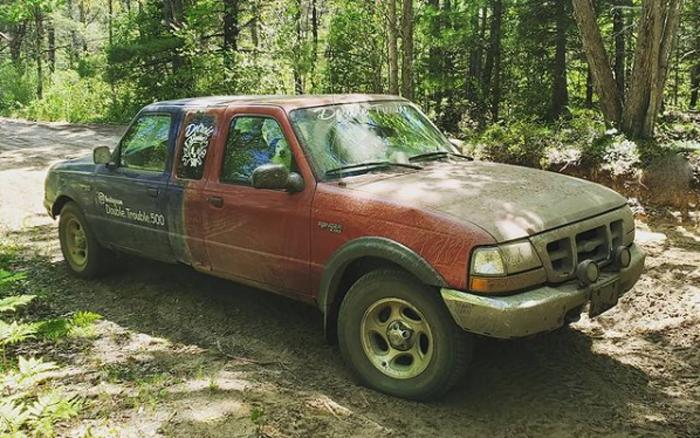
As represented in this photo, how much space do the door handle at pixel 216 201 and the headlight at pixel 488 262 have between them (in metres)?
2.24

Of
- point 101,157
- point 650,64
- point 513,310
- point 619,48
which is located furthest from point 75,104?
point 513,310

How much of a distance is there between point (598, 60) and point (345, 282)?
26.2ft

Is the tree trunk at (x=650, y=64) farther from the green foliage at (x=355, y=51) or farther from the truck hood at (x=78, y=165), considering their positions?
the green foliage at (x=355, y=51)

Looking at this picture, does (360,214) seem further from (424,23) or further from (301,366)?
(424,23)

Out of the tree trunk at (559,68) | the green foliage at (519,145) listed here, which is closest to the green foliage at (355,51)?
the tree trunk at (559,68)

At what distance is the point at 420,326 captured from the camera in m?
3.88

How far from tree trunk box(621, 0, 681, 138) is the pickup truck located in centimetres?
585

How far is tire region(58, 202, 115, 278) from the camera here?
259 inches

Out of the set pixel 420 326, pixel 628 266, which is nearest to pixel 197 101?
pixel 420 326

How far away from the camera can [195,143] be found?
5309 mm

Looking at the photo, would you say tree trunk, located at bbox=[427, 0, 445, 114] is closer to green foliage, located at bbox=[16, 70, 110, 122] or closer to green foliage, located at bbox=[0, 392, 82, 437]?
green foliage, located at bbox=[16, 70, 110, 122]

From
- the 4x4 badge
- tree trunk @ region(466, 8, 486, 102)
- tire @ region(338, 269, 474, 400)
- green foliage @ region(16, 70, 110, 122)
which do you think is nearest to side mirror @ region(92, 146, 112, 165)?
the 4x4 badge

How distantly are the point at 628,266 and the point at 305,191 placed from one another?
7.38 feet

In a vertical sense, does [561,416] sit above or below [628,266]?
below
